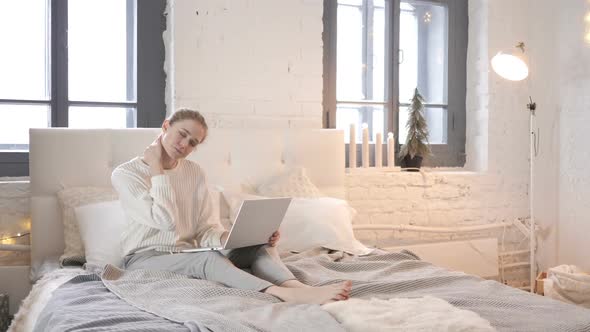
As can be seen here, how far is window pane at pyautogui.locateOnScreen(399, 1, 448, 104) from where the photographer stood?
13.4ft

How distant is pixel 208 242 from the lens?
257 centimetres

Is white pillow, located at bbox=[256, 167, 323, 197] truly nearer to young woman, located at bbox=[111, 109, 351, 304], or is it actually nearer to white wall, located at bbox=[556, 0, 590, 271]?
young woman, located at bbox=[111, 109, 351, 304]

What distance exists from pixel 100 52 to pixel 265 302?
76.4 inches

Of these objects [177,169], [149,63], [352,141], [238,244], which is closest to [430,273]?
[238,244]

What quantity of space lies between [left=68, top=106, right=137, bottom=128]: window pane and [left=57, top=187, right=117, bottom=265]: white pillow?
0.55 m

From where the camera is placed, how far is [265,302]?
1.98 metres

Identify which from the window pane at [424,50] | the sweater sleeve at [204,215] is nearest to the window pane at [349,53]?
the window pane at [424,50]

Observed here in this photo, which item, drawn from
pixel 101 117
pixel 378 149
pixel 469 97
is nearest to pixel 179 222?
pixel 101 117

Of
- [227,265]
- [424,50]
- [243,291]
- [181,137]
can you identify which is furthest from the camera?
[424,50]

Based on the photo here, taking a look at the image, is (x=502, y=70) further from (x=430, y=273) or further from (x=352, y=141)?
(x=430, y=273)

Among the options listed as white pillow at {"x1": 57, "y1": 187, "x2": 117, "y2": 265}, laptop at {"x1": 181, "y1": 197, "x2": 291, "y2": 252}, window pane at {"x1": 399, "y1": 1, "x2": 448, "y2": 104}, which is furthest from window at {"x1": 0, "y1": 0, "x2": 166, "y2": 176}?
window pane at {"x1": 399, "y1": 1, "x2": 448, "y2": 104}

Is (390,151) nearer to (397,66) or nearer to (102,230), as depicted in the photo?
(397,66)

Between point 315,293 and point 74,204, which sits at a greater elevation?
point 74,204

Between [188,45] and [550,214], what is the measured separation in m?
→ 2.57
